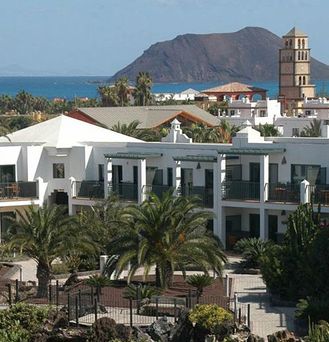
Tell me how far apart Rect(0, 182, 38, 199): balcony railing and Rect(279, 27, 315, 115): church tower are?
10657 cm

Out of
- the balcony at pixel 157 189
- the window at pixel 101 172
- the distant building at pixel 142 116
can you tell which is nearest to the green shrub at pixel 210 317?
the balcony at pixel 157 189

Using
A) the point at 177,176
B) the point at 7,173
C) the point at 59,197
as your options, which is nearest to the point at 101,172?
the point at 59,197

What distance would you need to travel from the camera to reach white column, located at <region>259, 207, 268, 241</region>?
143 ft

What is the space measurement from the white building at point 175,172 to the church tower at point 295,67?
104 meters

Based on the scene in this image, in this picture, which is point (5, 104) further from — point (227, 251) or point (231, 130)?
point (227, 251)

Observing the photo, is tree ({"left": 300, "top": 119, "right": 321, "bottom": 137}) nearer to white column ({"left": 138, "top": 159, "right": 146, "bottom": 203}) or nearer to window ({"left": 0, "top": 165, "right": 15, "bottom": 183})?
white column ({"left": 138, "top": 159, "right": 146, "bottom": 203})

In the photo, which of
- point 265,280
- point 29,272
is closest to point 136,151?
point 29,272

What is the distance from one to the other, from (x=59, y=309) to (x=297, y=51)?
129928 mm

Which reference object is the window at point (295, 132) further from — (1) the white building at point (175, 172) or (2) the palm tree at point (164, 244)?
(2) the palm tree at point (164, 244)

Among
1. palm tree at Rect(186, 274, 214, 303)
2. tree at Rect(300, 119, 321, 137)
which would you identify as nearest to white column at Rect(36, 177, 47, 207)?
palm tree at Rect(186, 274, 214, 303)

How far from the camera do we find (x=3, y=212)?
48.6 meters

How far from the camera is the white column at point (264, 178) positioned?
43438mm

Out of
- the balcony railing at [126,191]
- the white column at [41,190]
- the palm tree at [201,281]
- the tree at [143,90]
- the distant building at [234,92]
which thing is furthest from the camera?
the distant building at [234,92]

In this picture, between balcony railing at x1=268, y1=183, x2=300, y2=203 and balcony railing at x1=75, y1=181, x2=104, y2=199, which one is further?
balcony railing at x1=75, y1=181, x2=104, y2=199
